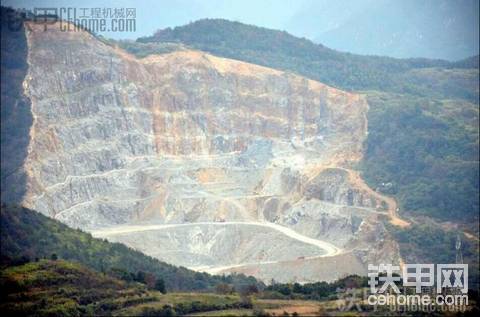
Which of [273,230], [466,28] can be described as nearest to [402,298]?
[273,230]

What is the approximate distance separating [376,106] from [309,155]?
32.5 feet

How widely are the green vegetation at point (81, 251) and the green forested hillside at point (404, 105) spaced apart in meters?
27.5

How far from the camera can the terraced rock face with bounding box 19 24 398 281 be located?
328 ft

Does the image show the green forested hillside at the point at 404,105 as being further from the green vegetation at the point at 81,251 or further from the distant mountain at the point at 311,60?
the green vegetation at the point at 81,251

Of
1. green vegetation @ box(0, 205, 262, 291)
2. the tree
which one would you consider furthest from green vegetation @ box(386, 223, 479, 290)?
the tree

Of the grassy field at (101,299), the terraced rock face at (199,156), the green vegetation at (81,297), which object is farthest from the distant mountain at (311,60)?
the grassy field at (101,299)

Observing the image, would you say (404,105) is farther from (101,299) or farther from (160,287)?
(101,299)

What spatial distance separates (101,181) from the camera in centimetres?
10744

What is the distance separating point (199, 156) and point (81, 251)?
35.6m

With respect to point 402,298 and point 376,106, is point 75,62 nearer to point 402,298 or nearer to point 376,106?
point 376,106

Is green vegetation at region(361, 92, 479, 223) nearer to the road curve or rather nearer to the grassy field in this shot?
the road curve

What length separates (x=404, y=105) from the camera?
121m

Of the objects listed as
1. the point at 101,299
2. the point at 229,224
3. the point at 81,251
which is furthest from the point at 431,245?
the point at 101,299

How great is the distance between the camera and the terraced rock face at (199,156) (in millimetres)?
100125
